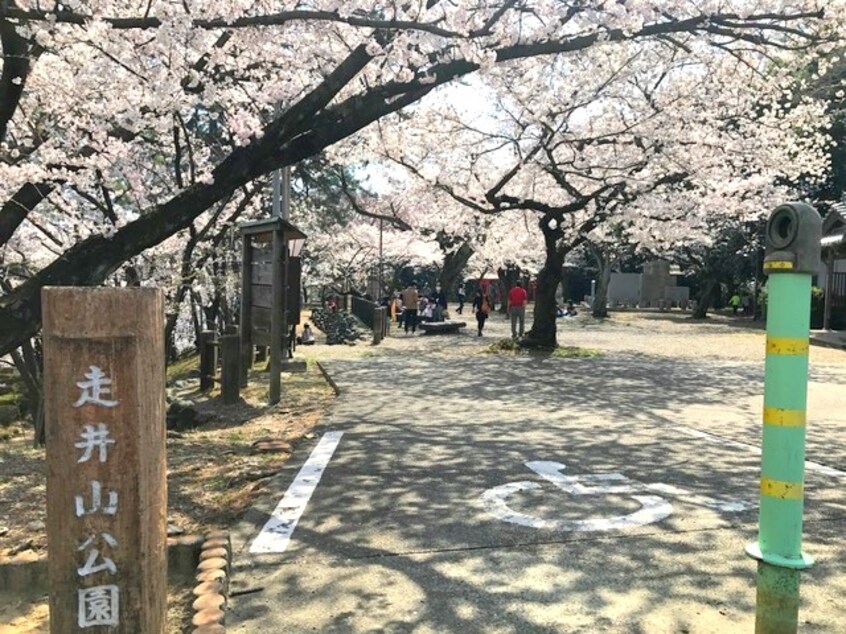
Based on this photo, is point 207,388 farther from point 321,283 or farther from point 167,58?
point 321,283

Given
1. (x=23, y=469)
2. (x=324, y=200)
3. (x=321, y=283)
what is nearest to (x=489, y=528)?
(x=23, y=469)

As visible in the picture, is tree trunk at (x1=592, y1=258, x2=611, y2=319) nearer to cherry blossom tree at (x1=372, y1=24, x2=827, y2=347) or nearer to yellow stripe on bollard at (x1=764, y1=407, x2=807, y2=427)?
cherry blossom tree at (x1=372, y1=24, x2=827, y2=347)

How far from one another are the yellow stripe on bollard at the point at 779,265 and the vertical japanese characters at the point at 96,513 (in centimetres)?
239

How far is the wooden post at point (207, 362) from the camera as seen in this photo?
1205cm

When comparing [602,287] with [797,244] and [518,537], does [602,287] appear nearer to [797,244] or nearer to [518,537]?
[518,537]

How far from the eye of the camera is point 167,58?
8.01 meters

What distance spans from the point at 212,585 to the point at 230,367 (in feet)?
22.9

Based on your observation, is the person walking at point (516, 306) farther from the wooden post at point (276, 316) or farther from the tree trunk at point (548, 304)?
the wooden post at point (276, 316)

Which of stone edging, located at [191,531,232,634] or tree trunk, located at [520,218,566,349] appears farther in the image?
tree trunk, located at [520,218,566,349]

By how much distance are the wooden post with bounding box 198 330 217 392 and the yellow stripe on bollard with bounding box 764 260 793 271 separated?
10535 mm

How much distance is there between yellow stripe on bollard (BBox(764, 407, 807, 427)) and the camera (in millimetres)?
2605

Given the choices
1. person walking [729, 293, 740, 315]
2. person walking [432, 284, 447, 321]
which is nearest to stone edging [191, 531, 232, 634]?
person walking [432, 284, 447, 321]

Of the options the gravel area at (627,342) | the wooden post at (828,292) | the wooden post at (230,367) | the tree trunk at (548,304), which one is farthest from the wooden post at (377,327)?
the wooden post at (828,292)

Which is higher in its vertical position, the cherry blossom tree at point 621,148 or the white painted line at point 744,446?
the cherry blossom tree at point 621,148
